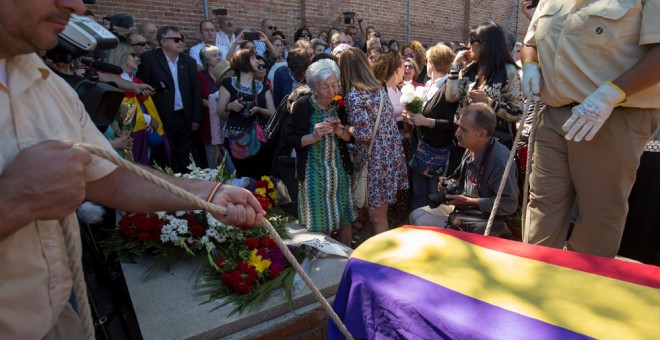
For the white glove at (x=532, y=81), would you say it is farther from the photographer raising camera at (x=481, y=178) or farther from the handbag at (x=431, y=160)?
the handbag at (x=431, y=160)

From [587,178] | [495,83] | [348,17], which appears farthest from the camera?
[348,17]

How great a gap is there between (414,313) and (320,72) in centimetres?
223

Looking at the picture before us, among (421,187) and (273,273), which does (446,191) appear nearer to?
(421,187)

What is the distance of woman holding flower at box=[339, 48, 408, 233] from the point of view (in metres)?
3.40

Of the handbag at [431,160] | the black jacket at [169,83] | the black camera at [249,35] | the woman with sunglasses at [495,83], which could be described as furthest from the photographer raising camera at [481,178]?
the black camera at [249,35]

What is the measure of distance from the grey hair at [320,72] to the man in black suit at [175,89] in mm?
2464

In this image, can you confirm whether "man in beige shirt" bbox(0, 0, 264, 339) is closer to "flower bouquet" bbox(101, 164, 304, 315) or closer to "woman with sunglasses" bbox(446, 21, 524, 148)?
"flower bouquet" bbox(101, 164, 304, 315)

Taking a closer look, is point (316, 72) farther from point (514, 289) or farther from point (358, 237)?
point (514, 289)

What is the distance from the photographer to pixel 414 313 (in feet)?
4.45

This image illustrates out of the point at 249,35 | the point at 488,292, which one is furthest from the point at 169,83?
the point at 488,292

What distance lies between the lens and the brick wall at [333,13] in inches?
290

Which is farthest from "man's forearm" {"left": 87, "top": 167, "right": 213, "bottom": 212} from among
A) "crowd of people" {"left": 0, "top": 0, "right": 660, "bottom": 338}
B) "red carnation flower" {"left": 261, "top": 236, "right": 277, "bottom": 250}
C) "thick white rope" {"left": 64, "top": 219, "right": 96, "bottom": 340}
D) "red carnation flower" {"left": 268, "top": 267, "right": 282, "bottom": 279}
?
"red carnation flower" {"left": 261, "top": 236, "right": 277, "bottom": 250}

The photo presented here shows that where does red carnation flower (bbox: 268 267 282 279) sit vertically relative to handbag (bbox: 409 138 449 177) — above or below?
below

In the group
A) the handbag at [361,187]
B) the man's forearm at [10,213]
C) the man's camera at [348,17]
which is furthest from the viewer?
the man's camera at [348,17]
